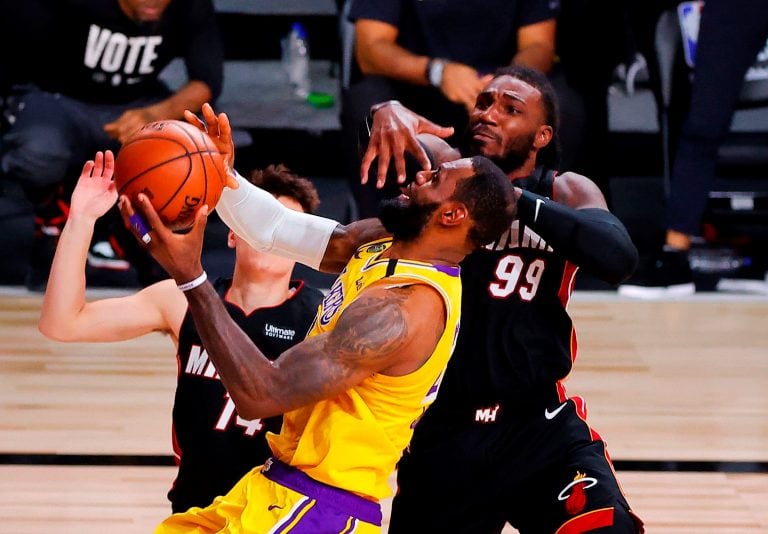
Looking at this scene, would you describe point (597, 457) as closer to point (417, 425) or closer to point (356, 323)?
point (417, 425)

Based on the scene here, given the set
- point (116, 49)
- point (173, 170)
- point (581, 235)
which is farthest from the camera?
point (116, 49)

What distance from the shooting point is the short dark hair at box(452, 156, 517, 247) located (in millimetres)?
3037

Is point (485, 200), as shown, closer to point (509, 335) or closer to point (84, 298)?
point (509, 335)

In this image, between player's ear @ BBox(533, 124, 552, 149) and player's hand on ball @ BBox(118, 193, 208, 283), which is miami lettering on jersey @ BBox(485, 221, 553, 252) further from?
player's hand on ball @ BBox(118, 193, 208, 283)

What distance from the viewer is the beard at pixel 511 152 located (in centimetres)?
377

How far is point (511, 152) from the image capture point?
3789 mm

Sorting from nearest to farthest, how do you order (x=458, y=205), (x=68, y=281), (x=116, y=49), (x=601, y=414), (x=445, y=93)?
(x=458, y=205) < (x=68, y=281) < (x=601, y=414) < (x=445, y=93) < (x=116, y=49)

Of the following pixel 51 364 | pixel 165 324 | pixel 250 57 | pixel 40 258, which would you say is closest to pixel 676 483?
pixel 165 324

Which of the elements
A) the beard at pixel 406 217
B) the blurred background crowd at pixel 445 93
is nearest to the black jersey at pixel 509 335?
the beard at pixel 406 217

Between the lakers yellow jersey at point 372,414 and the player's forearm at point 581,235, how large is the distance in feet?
1.44

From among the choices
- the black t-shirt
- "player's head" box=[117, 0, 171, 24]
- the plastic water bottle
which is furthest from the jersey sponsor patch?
the plastic water bottle

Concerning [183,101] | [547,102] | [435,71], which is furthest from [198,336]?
[183,101]

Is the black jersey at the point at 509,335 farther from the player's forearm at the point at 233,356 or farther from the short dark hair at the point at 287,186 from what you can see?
the player's forearm at the point at 233,356

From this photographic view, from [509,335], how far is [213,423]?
89 centimetres
